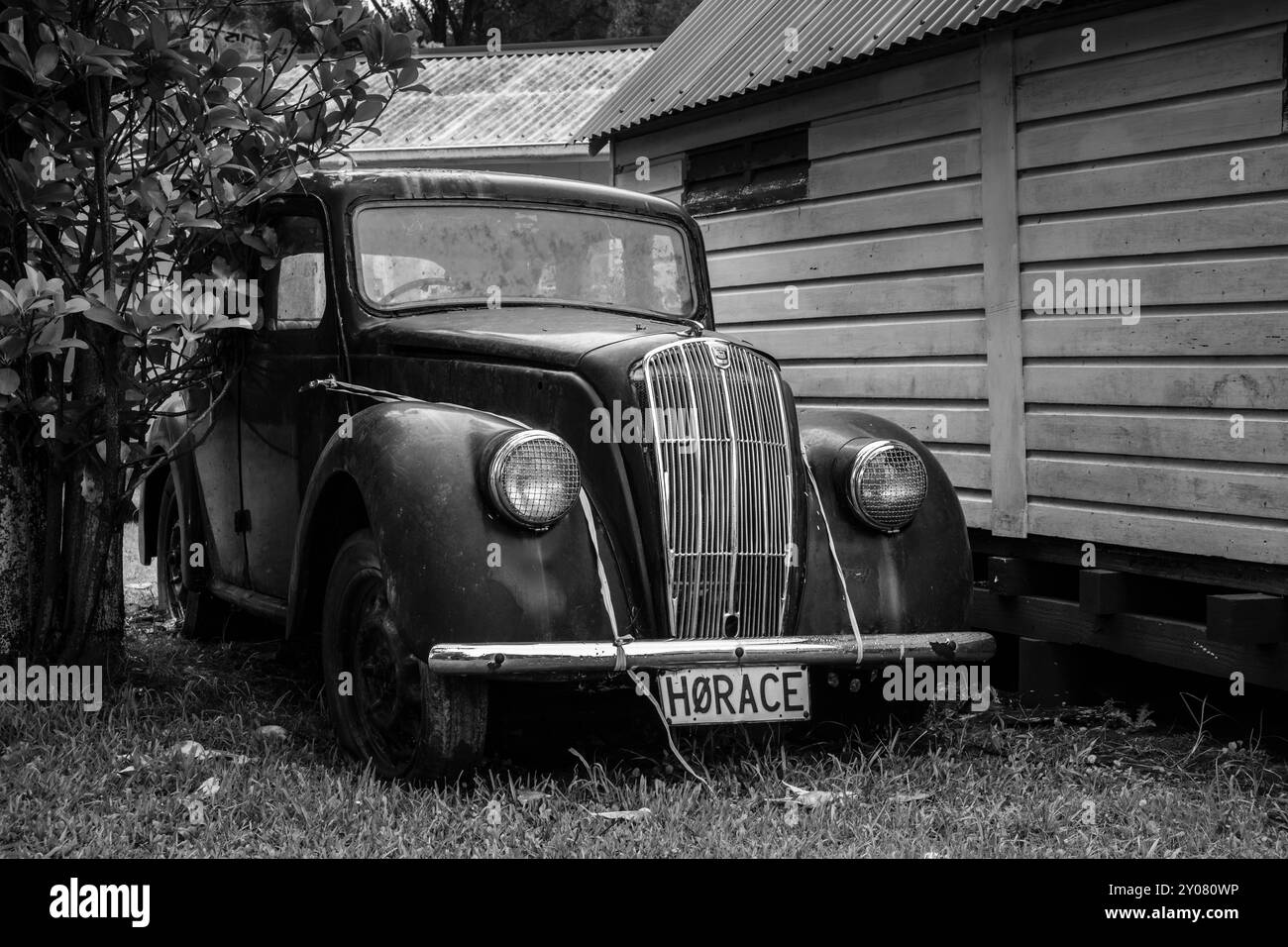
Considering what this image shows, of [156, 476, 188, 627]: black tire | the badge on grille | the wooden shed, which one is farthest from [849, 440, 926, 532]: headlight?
[156, 476, 188, 627]: black tire

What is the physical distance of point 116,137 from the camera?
187 inches

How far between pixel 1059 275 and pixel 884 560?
185 cm

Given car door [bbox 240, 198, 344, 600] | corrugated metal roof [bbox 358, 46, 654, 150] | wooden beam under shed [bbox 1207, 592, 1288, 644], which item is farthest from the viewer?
corrugated metal roof [bbox 358, 46, 654, 150]

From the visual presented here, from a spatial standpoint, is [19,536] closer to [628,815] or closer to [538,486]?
[538,486]

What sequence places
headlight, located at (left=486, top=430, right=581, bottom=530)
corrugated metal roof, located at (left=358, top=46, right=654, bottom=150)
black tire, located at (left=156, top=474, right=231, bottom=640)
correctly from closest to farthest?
headlight, located at (left=486, top=430, right=581, bottom=530)
black tire, located at (left=156, top=474, right=231, bottom=640)
corrugated metal roof, located at (left=358, top=46, right=654, bottom=150)

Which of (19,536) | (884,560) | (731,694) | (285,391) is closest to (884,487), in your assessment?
(884,560)

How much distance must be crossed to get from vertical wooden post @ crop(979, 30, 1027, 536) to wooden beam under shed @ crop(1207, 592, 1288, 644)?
1.09 m

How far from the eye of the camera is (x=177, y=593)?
652cm

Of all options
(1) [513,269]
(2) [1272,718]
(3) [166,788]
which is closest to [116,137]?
(1) [513,269]

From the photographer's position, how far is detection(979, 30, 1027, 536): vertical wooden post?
5559 millimetres

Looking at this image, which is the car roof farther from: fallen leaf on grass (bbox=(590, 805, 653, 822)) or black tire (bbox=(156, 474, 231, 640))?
fallen leaf on grass (bbox=(590, 805, 653, 822))

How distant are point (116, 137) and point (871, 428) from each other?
276cm

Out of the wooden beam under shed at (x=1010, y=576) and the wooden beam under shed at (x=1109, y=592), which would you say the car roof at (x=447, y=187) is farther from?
the wooden beam under shed at (x=1109, y=592)

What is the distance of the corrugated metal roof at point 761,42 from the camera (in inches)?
229
